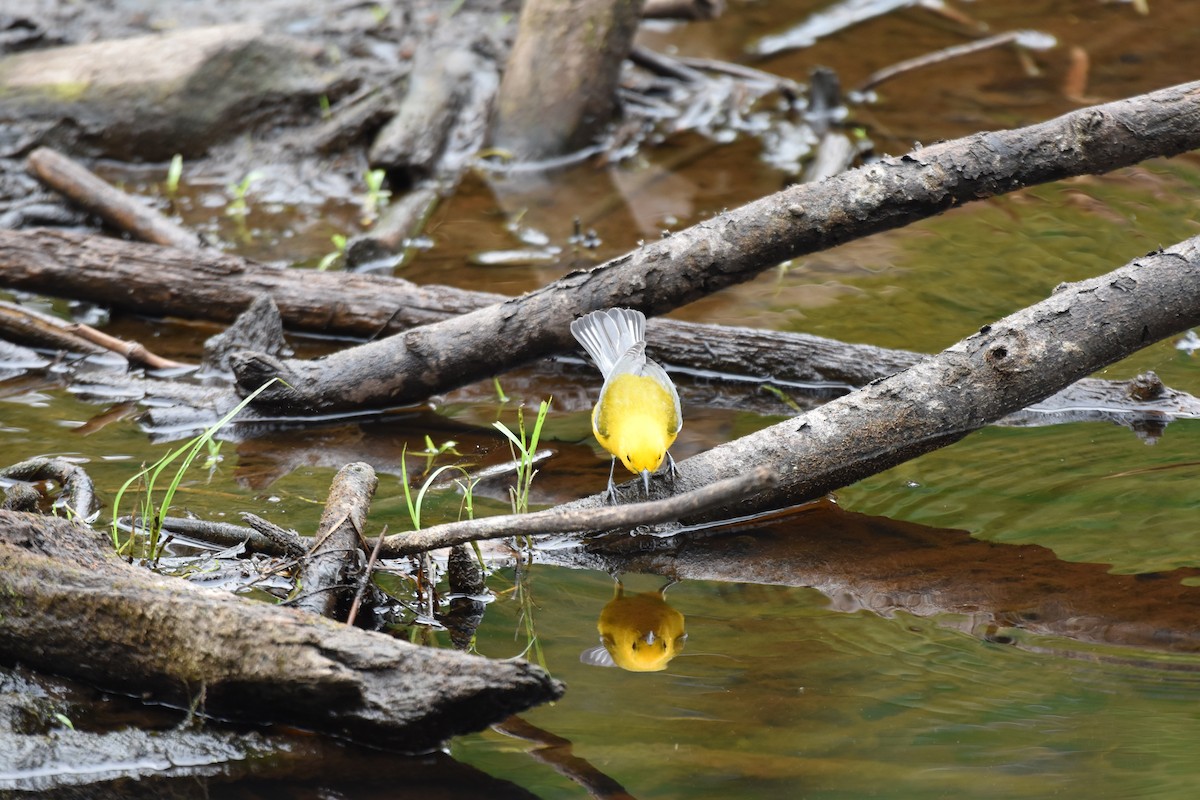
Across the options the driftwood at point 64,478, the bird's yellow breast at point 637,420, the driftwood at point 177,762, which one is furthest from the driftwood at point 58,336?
the driftwood at point 177,762

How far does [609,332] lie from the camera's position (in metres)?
4.04

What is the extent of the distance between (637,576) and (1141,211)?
424 cm

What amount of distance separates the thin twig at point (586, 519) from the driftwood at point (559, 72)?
16.9 ft

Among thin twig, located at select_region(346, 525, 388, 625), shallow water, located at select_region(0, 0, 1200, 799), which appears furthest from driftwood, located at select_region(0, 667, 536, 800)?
thin twig, located at select_region(346, 525, 388, 625)

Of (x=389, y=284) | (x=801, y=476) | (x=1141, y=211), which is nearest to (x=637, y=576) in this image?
(x=801, y=476)

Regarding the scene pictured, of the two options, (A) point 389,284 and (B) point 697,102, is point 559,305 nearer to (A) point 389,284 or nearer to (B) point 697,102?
(A) point 389,284

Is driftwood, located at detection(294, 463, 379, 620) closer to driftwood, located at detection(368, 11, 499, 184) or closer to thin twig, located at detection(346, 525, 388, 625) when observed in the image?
thin twig, located at detection(346, 525, 388, 625)

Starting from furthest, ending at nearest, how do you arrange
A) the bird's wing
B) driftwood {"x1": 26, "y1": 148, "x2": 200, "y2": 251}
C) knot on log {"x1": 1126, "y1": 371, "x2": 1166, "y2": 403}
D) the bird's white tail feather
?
driftwood {"x1": 26, "y1": 148, "x2": 200, "y2": 251} < knot on log {"x1": 1126, "y1": 371, "x2": 1166, "y2": 403} < the bird's white tail feather < the bird's wing

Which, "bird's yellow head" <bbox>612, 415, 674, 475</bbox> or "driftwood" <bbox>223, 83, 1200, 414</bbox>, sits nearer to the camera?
"bird's yellow head" <bbox>612, 415, 674, 475</bbox>

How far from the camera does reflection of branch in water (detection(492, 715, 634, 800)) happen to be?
2633mm

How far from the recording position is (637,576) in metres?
Result: 3.66

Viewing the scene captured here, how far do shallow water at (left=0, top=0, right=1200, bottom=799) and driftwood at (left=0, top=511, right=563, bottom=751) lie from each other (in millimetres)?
186

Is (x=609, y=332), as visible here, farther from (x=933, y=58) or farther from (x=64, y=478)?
(x=933, y=58)

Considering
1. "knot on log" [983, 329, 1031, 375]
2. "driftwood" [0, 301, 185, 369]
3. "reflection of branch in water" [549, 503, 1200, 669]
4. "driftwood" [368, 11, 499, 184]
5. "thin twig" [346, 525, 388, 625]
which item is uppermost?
"driftwood" [368, 11, 499, 184]
